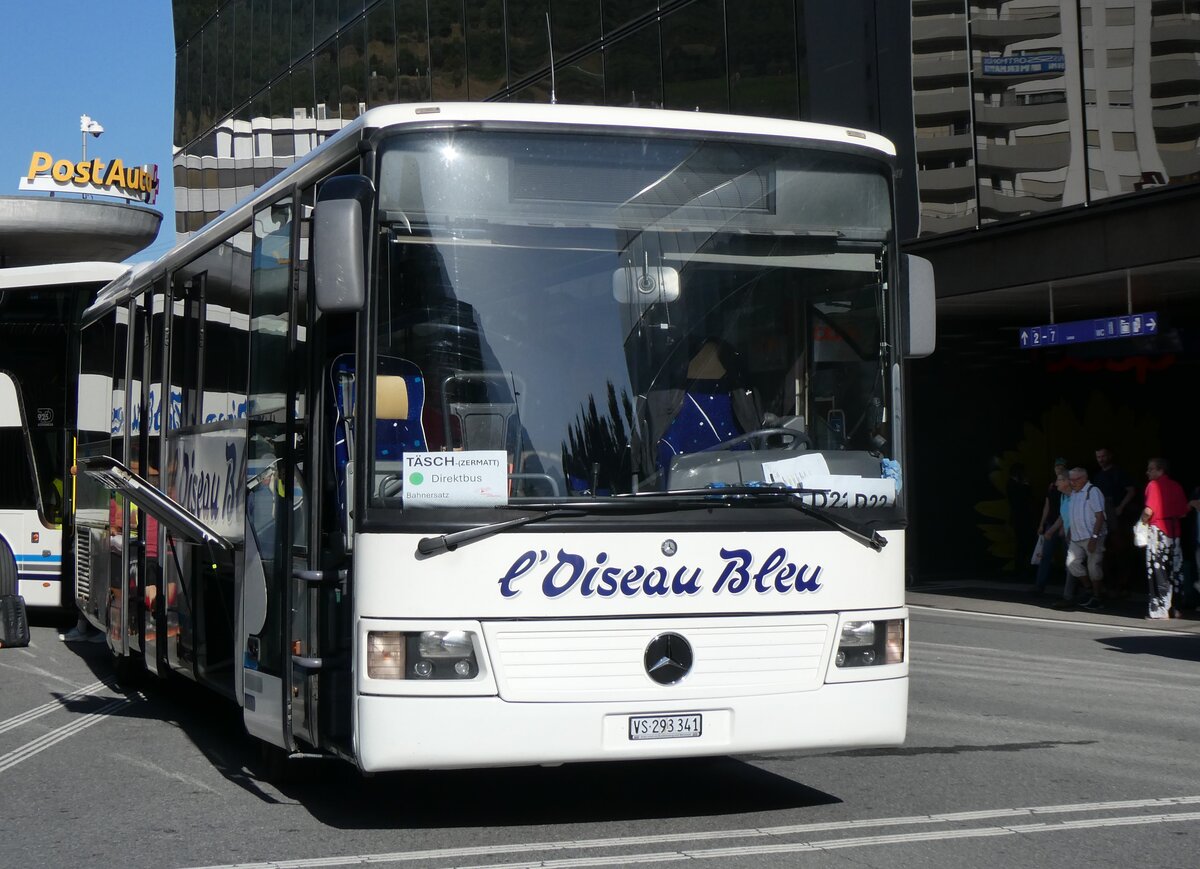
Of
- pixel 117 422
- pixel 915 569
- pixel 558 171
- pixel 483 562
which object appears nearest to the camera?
pixel 483 562

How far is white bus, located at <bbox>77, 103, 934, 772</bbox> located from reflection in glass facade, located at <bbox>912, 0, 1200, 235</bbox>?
11.6 metres

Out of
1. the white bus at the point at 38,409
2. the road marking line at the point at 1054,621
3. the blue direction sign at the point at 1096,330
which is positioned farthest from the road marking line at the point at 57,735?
the blue direction sign at the point at 1096,330

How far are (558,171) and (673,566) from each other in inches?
69.9

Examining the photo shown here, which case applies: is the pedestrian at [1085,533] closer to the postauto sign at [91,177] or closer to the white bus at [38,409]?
the white bus at [38,409]

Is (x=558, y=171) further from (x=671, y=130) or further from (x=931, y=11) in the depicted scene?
(x=931, y=11)

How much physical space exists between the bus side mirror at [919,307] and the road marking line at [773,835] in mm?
2140

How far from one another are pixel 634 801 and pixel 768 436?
76.3 inches

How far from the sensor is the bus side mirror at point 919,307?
7172mm

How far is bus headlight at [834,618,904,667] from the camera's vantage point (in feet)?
22.2

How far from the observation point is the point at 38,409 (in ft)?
56.0

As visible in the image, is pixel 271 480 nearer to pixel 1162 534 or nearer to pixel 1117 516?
pixel 1162 534

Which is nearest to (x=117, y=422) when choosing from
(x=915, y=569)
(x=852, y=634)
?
(x=852, y=634)

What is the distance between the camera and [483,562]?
626 cm

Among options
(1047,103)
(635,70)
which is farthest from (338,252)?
(635,70)
